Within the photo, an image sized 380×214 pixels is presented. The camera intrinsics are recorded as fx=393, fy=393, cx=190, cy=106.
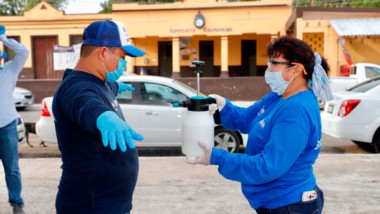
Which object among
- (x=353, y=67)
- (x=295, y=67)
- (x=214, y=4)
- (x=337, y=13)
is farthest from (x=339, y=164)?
(x=214, y=4)

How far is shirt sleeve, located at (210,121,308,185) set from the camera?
2.01m

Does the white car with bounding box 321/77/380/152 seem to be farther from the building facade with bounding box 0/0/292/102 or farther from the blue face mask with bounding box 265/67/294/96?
the building facade with bounding box 0/0/292/102

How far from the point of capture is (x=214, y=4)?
22.7 meters

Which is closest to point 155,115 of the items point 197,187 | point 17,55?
point 197,187

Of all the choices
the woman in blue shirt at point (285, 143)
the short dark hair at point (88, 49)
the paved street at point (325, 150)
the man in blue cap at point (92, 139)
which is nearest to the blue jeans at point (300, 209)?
the woman in blue shirt at point (285, 143)

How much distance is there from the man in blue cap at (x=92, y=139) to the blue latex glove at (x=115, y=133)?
0.21m

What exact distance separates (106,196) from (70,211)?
0.21 meters

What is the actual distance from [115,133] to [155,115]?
5.66m

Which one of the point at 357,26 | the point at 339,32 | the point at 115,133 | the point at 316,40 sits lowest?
the point at 115,133

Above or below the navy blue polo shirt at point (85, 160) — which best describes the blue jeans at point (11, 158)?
below

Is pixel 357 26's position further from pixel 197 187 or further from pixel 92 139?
pixel 92 139

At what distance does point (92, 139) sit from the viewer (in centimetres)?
209

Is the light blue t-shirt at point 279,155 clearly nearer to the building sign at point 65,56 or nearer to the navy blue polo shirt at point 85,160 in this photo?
the navy blue polo shirt at point 85,160

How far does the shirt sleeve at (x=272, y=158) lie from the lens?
2.01 meters
